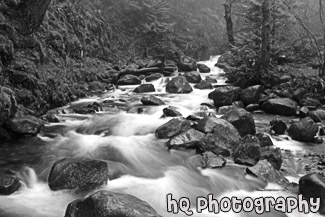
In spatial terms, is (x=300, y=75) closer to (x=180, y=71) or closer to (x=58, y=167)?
(x=180, y=71)

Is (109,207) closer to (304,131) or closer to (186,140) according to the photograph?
(186,140)

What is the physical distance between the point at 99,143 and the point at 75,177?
2147 millimetres

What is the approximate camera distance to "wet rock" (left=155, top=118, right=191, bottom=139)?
6887mm

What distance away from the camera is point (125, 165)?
5645 mm

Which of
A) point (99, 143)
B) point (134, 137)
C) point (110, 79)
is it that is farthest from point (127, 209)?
point (110, 79)

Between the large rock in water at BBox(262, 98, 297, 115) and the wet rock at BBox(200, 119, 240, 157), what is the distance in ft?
9.79

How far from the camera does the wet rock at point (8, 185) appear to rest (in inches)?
169

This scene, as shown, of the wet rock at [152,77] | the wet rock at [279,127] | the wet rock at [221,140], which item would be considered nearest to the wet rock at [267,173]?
the wet rock at [221,140]

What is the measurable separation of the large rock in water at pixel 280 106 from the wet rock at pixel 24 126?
6348 mm

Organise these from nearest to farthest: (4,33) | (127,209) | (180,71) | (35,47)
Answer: (127,209), (4,33), (35,47), (180,71)

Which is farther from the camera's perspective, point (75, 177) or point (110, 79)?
point (110, 79)

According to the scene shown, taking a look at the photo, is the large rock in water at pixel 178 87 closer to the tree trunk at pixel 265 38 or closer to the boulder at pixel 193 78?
the boulder at pixel 193 78

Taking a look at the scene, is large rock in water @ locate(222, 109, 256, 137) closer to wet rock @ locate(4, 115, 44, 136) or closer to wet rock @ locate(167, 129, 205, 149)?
wet rock @ locate(167, 129, 205, 149)

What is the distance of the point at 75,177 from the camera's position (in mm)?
4496
